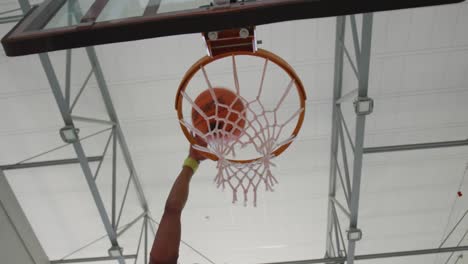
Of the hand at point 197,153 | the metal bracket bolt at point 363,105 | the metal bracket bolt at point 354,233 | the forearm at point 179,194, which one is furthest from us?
the metal bracket bolt at point 354,233

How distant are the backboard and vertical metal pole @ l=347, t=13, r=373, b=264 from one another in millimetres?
1836

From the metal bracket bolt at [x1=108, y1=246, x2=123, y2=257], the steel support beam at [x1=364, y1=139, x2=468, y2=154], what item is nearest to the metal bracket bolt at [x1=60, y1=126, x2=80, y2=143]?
the metal bracket bolt at [x1=108, y1=246, x2=123, y2=257]

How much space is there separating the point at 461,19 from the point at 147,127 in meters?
3.90

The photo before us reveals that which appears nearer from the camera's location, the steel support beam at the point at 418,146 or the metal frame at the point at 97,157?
the metal frame at the point at 97,157

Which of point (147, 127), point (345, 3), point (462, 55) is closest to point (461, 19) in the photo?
point (462, 55)

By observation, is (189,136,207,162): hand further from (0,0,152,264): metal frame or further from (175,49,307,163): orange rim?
(0,0,152,264): metal frame

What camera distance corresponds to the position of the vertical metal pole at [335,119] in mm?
4906

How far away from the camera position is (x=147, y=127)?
571 cm

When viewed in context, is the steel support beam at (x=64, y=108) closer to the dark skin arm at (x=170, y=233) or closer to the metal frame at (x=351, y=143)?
the dark skin arm at (x=170, y=233)

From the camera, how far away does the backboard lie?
2.39m

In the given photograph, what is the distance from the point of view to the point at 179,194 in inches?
115

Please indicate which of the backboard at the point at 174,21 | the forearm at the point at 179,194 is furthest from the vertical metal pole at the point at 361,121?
the forearm at the point at 179,194

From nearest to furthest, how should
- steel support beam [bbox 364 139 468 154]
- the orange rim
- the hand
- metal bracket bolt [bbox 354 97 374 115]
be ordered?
1. the orange rim
2. the hand
3. metal bracket bolt [bbox 354 97 374 115]
4. steel support beam [bbox 364 139 468 154]

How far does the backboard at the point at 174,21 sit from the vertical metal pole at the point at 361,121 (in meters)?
1.84
